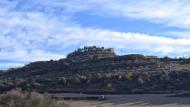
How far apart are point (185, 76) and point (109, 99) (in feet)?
55.1

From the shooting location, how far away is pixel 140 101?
203 ft

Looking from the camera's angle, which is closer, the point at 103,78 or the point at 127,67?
the point at 103,78

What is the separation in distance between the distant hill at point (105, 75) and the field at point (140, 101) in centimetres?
628

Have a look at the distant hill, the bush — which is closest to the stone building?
the distant hill

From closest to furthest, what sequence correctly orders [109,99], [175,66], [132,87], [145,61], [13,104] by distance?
[13,104] < [109,99] < [132,87] < [175,66] < [145,61]

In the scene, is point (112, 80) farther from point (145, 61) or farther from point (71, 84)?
point (145, 61)

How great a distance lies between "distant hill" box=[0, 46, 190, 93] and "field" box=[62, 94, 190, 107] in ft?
20.6

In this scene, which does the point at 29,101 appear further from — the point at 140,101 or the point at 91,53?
the point at 91,53

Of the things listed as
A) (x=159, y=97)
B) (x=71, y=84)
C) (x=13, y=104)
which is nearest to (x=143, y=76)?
(x=71, y=84)

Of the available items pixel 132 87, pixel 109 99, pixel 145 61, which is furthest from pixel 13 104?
pixel 145 61

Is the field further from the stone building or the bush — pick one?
the stone building

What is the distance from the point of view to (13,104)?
1597 inches

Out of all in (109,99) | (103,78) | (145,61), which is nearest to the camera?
(109,99)

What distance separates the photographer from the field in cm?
5724
